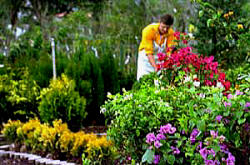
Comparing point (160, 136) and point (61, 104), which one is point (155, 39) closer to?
point (61, 104)

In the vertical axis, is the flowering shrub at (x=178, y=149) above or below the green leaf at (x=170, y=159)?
above

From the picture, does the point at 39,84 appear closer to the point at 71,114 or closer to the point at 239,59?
the point at 71,114

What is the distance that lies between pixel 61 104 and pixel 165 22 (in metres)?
1.80

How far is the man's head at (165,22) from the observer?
4945 millimetres

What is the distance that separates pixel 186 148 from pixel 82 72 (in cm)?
407

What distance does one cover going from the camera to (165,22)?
4.98 meters

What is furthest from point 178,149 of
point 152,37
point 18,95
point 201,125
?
point 18,95

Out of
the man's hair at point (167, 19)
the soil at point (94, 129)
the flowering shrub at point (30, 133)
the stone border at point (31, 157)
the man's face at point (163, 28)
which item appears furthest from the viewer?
the soil at point (94, 129)

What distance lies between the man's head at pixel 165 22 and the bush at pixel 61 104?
4.93 ft

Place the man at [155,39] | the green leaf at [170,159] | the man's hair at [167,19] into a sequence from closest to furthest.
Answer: the green leaf at [170,159] → the man's hair at [167,19] → the man at [155,39]

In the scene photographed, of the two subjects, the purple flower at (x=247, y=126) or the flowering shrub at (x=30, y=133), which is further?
the flowering shrub at (x=30, y=133)

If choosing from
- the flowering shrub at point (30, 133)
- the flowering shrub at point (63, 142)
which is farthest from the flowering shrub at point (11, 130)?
the flowering shrub at point (30, 133)

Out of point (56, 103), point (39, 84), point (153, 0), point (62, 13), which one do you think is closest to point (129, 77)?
point (39, 84)

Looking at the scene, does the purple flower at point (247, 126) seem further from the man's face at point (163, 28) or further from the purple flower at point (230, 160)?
the man's face at point (163, 28)
